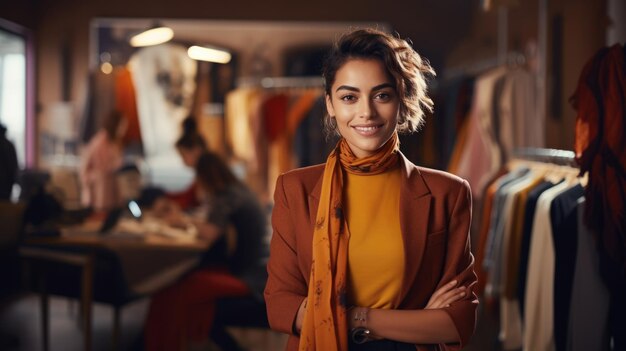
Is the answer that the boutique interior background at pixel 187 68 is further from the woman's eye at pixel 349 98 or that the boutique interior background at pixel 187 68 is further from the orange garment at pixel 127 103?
the woman's eye at pixel 349 98

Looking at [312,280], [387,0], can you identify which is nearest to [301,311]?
[312,280]

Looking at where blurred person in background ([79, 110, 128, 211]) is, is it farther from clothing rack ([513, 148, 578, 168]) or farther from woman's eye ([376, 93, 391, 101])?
woman's eye ([376, 93, 391, 101])

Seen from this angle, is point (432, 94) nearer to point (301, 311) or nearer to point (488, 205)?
point (488, 205)

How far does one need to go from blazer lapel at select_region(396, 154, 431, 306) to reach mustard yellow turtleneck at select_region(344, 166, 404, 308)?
0.02 m

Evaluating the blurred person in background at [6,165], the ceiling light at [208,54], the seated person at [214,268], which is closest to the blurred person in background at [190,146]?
the seated person at [214,268]

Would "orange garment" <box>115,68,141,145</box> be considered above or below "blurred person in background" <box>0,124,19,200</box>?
above

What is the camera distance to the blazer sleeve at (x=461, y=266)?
152 centimetres

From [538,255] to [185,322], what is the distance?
1.64 meters

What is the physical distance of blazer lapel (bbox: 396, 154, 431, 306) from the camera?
4.94 ft

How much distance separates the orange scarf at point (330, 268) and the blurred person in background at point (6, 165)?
1627 millimetres

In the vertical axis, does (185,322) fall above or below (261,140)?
below

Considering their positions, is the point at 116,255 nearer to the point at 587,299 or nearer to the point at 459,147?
the point at 587,299

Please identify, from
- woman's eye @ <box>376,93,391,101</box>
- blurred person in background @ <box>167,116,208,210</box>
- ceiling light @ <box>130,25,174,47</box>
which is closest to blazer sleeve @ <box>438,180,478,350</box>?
woman's eye @ <box>376,93,391,101</box>

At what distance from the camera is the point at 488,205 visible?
3885mm
